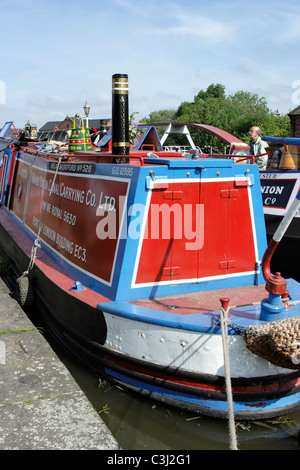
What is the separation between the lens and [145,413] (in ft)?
14.6

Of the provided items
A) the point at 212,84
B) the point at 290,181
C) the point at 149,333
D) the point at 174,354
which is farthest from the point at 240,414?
the point at 212,84

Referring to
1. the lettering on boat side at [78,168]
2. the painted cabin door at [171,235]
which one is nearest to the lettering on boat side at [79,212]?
the lettering on boat side at [78,168]

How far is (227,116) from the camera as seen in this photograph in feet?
140

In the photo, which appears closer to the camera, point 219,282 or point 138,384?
point 138,384

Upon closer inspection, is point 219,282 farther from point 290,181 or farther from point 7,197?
point 7,197

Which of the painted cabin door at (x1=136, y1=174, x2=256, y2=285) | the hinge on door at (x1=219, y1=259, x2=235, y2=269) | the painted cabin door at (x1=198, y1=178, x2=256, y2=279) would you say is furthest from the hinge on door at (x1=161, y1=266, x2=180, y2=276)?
the hinge on door at (x1=219, y1=259, x2=235, y2=269)

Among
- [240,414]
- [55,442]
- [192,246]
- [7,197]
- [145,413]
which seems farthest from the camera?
[7,197]

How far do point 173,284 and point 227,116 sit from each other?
40211 millimetres

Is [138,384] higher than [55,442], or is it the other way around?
[55,442]

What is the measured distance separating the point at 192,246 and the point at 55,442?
269cm
